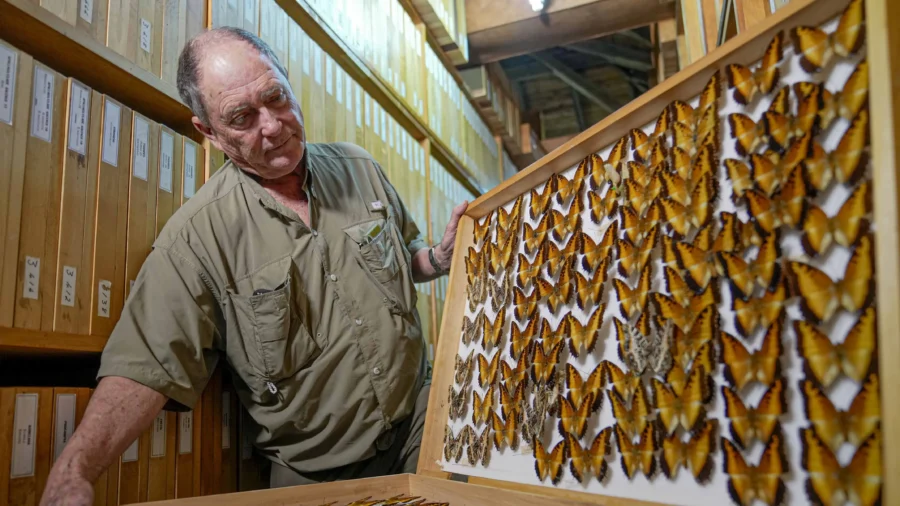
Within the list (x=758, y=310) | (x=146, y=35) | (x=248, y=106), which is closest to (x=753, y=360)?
(x=758, y=310)

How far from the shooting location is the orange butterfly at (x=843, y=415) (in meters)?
0.48

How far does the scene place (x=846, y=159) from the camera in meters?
0.51

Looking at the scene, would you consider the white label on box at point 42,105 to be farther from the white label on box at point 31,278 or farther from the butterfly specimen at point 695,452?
the butterfly specimen at point 695,452

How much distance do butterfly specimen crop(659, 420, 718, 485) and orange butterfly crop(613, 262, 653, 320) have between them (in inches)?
5.7

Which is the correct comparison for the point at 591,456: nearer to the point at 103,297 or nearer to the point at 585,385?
A: the point at 585,385

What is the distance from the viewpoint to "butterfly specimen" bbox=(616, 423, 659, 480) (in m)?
0.65

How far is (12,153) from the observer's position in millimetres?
938

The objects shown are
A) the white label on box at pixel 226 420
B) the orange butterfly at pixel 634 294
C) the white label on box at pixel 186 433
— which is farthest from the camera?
the white label on box at pixel 226 420

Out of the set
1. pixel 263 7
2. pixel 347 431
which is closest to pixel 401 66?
pixel 263 7

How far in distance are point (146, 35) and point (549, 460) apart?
109 centimetres

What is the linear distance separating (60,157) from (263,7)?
755 millimetres

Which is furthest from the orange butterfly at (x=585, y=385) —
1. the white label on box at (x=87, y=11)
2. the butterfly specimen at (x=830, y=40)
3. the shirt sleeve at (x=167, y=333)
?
the white label on box at (x=87, y=11)

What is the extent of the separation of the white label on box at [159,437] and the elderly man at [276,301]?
0.22 feet

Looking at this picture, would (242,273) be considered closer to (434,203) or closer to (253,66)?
(253,66)
